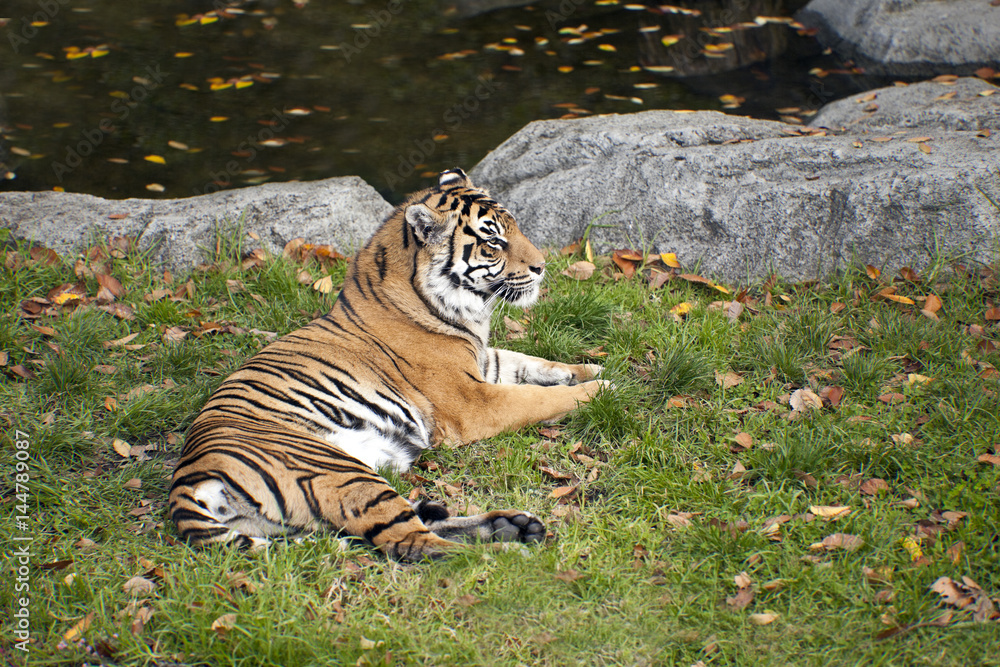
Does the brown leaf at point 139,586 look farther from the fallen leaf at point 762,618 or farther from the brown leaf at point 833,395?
the brown leaf at point 833,395

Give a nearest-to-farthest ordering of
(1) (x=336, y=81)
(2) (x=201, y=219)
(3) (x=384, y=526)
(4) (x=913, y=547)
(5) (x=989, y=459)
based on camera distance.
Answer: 1. (4) (x=913, y=547)
2. (3) (x=384, y=526)
3. (5) (x=989, y=459)
4. (2) (x=201, y=219)
5. (1) (x=336, y=81)

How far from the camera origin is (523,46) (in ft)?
35.8

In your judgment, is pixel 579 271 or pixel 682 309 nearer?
pixel 682 309

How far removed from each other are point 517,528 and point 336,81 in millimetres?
8153

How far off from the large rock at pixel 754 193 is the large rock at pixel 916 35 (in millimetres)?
3596

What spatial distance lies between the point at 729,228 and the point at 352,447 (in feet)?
9.85

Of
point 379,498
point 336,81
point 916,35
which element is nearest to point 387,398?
point 379,498

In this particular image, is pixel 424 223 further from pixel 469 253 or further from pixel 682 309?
pixel 682 309

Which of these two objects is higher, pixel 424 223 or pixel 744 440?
pixel 424 223

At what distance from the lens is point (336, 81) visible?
32.9ft

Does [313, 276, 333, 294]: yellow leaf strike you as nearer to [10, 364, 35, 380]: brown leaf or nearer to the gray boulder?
[10, 364, 35, 380]: brown leaf

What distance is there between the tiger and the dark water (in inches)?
136

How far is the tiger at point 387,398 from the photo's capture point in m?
3.19

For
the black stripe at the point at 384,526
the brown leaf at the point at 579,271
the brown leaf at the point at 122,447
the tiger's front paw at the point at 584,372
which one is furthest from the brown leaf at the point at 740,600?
the brown leaf at the point at 122,447
